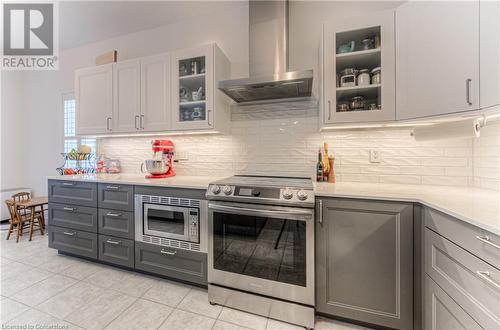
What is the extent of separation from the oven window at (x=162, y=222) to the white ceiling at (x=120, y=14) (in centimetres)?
212

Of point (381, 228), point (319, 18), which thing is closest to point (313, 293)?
point (381, 228)

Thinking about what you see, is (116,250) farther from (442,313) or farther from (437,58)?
(437,58)

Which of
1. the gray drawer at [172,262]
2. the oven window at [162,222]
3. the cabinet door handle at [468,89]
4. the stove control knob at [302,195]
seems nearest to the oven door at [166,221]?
the oven window at [162,222]

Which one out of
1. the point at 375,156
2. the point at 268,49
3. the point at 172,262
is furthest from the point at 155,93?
the point at 375,156

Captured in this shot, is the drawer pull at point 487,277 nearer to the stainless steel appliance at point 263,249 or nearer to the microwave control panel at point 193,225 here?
the stainless steel appliance at point 263,249

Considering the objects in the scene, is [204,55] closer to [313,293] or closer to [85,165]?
[313,293]

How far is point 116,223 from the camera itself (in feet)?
6.93

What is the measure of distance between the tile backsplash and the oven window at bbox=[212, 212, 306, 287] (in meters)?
0.76

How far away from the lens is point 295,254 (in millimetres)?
1523

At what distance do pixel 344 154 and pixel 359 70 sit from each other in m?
0.73

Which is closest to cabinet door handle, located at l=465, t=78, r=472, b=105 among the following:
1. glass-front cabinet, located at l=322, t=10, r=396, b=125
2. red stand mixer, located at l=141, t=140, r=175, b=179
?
glass-front cabinet, located at l=322, t=10, r=396, b=125

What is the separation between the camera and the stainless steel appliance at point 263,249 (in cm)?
148

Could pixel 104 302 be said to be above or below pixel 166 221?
below

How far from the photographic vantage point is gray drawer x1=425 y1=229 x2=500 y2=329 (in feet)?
2.65
